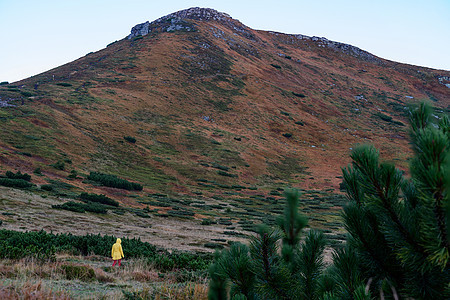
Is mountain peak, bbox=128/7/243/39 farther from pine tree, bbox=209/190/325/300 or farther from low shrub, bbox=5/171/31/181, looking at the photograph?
pine tree, bbox=209/190/325/300

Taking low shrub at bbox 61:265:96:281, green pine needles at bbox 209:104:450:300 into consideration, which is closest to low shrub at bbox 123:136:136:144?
low shrub at bbox 61:265:96:281

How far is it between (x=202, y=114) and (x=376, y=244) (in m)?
52.1

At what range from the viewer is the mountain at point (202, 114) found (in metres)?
30.3

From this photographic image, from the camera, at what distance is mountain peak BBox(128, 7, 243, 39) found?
81.6 metres

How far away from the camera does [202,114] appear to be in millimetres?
53375

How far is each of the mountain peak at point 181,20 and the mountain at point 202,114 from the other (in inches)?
20.9

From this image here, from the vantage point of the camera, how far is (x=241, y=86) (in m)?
65.2

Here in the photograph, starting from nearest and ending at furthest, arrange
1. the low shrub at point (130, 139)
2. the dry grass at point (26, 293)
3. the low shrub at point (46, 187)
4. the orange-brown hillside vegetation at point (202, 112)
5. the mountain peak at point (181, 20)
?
1. the dry grass at point (26, 293)
2. the low shrub at point (46, 187)
3. the orange-brown hillside vegetation at point (202, 112)
4. the low shrub at point (130, 139)
5. the mountain peak at point (181, 20)

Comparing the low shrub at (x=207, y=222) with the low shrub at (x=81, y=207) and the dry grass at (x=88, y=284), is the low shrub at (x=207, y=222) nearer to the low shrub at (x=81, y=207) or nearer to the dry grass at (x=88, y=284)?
the low shrub at (x=81, y=207)

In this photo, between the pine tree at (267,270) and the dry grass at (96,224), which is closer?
the pine tree at (267,270)

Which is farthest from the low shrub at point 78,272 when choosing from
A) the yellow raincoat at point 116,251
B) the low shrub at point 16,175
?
the low shrub at point 16,175

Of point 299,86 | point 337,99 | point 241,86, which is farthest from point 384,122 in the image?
point 241,86

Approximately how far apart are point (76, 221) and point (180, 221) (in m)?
6.71

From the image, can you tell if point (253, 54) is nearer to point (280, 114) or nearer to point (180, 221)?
point (280, 114)
